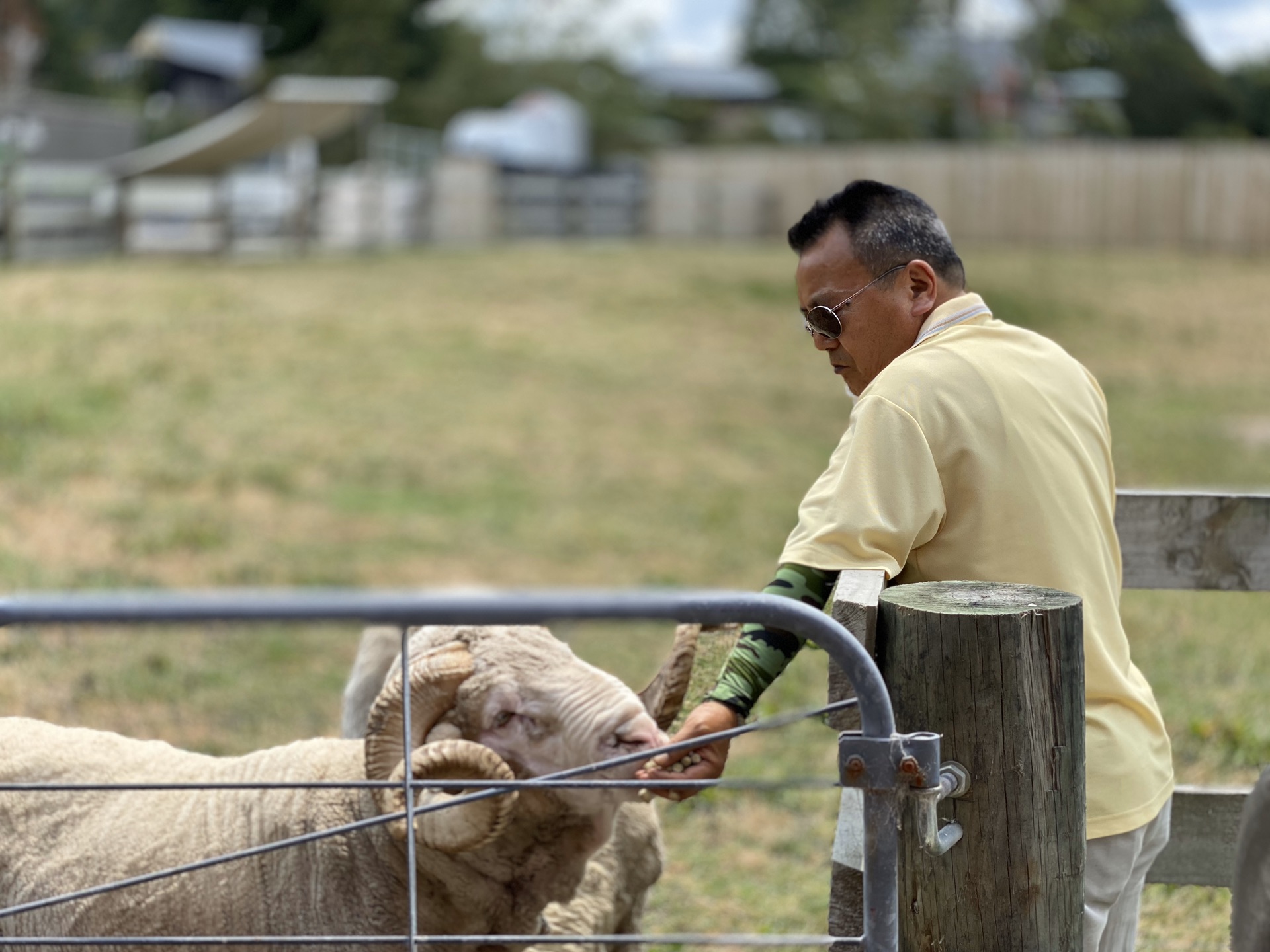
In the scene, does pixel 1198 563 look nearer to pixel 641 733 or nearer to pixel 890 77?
pixel 641 733

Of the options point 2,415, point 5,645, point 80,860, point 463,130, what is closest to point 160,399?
point 2,415

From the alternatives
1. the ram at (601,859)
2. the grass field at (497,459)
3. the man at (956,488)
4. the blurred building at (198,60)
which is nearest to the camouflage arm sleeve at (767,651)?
the man at (956,488)

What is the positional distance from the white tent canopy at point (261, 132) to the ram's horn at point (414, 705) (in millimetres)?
21693

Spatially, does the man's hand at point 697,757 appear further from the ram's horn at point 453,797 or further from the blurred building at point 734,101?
the blurred building at point 734,101

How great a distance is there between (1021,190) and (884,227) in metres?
31.7

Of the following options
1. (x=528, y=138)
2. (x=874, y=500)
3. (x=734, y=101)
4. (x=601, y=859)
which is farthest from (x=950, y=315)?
(x=734, y=101)

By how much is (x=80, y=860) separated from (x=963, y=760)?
7.41 ft

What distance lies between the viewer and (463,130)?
42.6 metres

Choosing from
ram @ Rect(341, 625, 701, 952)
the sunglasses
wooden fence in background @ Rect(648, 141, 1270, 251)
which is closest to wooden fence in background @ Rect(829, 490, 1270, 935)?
the sunglasses

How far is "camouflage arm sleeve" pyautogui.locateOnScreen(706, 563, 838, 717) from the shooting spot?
8.36 ft

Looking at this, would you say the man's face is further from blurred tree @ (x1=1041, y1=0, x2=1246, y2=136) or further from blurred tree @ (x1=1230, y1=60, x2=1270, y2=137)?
blurred tree @ (x1=1230, y1=60, x2=1270, y2=137)

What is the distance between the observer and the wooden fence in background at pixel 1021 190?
31.5 meters

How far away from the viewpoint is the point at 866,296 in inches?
112

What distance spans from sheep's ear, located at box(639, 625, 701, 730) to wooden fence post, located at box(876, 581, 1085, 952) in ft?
2.76
